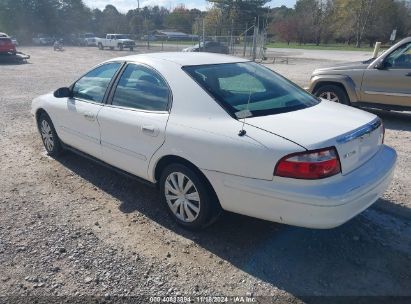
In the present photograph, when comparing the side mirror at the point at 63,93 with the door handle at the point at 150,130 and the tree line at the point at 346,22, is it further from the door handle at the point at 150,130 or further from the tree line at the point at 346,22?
the tree line at the point at 346,22

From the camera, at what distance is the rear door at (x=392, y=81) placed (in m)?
6.72

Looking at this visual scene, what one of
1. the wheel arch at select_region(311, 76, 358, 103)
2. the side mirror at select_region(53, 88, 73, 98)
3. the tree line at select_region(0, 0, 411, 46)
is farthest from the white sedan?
the tree line at select_region(0, 0, 411, 46)

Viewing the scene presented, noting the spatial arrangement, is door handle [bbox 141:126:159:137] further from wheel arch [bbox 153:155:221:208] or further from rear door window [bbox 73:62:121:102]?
rear door window [bbox 73:62:121:102]

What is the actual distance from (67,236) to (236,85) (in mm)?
2181

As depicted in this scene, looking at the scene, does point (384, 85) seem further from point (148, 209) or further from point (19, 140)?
point (19, 140)

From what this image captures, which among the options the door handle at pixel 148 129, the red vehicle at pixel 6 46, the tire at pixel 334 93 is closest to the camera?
the door handle at pixel 148 129

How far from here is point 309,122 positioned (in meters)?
2.92

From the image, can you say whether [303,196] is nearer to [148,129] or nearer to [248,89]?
[248,89]

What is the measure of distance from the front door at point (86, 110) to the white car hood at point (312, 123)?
197cm

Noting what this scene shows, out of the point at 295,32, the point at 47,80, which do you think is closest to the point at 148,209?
the point at 47,80

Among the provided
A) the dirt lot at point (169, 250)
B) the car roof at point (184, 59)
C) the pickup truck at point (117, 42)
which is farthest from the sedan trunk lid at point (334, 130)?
the pickup truck at point (117, 42)

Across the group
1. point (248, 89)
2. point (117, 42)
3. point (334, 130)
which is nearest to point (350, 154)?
point (334, 130)

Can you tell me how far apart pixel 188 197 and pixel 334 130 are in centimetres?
139

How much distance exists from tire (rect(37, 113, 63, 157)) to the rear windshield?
8.50ft
